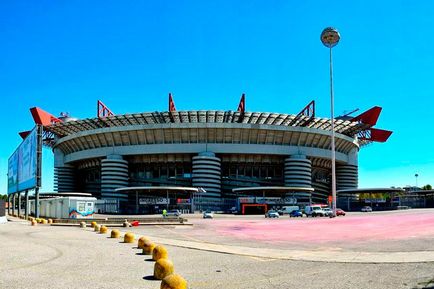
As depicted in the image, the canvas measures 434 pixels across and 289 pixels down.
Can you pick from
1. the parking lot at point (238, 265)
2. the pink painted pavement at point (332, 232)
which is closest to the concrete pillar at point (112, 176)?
the pink painted pavement at point (332, 232)

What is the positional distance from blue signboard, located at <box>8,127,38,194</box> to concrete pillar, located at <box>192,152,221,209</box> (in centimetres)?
3708

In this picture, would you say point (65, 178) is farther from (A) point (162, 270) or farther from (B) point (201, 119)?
(A) point (162, 270)

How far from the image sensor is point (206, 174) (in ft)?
319

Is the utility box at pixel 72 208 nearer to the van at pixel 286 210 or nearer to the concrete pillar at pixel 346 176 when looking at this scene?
the van at pixel 286 210

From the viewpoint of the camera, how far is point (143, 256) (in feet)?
61.3

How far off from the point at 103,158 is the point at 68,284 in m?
95.6

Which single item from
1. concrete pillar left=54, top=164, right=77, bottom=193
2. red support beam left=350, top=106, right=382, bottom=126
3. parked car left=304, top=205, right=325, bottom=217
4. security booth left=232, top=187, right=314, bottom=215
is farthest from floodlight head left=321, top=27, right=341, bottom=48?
concrete pillar left=54, top=164, right=77, bottom=193

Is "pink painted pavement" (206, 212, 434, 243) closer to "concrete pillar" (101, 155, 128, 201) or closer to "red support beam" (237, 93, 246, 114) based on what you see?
"red support beam" (237, 93, 246, 114)

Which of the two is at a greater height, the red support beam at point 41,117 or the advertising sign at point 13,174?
the red support beam at point 41,117

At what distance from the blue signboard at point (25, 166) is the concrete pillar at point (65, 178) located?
3246cm

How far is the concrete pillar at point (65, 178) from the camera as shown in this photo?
384 ft

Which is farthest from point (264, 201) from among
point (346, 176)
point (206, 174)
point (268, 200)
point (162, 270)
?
point (162, 270)

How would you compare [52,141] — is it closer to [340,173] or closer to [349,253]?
[340,173]

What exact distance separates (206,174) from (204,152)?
4936mm
